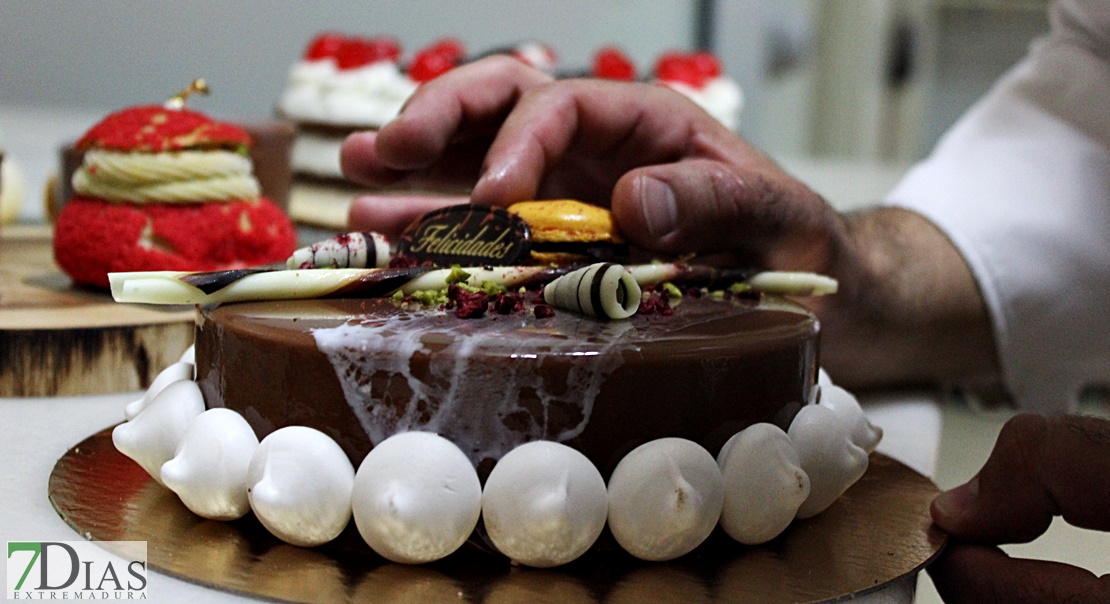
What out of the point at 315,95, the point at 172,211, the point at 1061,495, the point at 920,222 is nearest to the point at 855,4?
the point at 315,95

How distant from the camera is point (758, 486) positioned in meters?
0.77

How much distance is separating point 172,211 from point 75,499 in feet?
2.16

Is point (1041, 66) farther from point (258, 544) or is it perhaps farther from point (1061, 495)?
point (258, 544)

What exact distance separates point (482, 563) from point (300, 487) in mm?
126

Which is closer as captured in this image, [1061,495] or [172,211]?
[1061,495]

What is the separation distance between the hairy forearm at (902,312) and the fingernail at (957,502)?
0.47 m

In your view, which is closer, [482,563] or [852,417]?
[482,563]

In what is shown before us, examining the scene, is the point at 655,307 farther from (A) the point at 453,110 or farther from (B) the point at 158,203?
(B) the point at 158,203

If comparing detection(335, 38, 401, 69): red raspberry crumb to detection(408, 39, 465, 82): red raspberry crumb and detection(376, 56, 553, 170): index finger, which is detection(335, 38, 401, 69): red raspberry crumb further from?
detection(376, 56, 553, 170): index finger

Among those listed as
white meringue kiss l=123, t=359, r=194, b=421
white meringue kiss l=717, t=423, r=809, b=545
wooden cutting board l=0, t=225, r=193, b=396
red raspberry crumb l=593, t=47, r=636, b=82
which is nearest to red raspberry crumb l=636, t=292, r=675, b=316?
white meringue kiss l=717, t=423, r=809, b=545

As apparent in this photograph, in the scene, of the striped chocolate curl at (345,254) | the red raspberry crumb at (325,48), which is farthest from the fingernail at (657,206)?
the red raspberry crumb at (325,48)

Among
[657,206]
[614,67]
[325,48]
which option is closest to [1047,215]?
[657,206]

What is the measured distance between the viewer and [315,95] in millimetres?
2180

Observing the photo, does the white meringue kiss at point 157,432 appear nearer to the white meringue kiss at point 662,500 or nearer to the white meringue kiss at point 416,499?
the white meringue kiss at point 416,499
